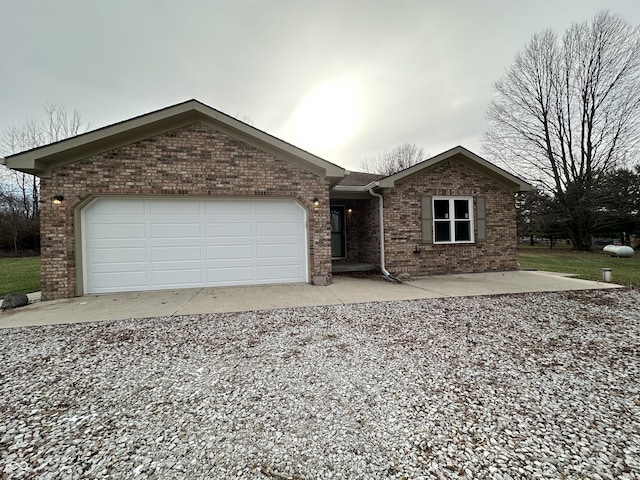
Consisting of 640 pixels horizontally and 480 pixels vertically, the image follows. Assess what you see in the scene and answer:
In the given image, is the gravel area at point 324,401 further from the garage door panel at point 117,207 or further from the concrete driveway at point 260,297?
the garage door panel at point 117,207

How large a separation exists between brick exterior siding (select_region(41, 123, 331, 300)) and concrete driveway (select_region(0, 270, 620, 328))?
907 mm

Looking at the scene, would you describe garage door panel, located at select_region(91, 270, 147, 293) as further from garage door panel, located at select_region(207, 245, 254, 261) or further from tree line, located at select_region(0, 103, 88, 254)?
tree line, located at select_region(0, 103, 88, 254)

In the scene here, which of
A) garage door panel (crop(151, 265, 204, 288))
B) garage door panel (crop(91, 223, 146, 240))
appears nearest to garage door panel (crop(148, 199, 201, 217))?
garage door panel (crop(91, 223, 146, 240))

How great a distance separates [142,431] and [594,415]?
341 cm

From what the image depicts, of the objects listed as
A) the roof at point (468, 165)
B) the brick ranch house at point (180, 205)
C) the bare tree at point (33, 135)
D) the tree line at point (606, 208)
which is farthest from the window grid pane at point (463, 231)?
the bare tree at point (33, 135)

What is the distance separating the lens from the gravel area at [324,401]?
5.54 ft

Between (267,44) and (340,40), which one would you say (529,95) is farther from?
(267,44)

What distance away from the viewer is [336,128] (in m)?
14.7

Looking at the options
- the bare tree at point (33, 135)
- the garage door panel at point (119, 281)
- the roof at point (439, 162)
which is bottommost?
the garage door panel at point (119, 281)

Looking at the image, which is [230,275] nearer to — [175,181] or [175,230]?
[175,230]

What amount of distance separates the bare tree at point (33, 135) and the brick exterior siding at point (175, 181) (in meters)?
18.4

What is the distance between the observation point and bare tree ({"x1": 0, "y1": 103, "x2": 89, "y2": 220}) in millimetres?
18469

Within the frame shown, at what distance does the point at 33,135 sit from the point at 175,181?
2129cm

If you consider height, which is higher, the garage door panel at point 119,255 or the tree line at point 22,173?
the tree line at point 22,173
